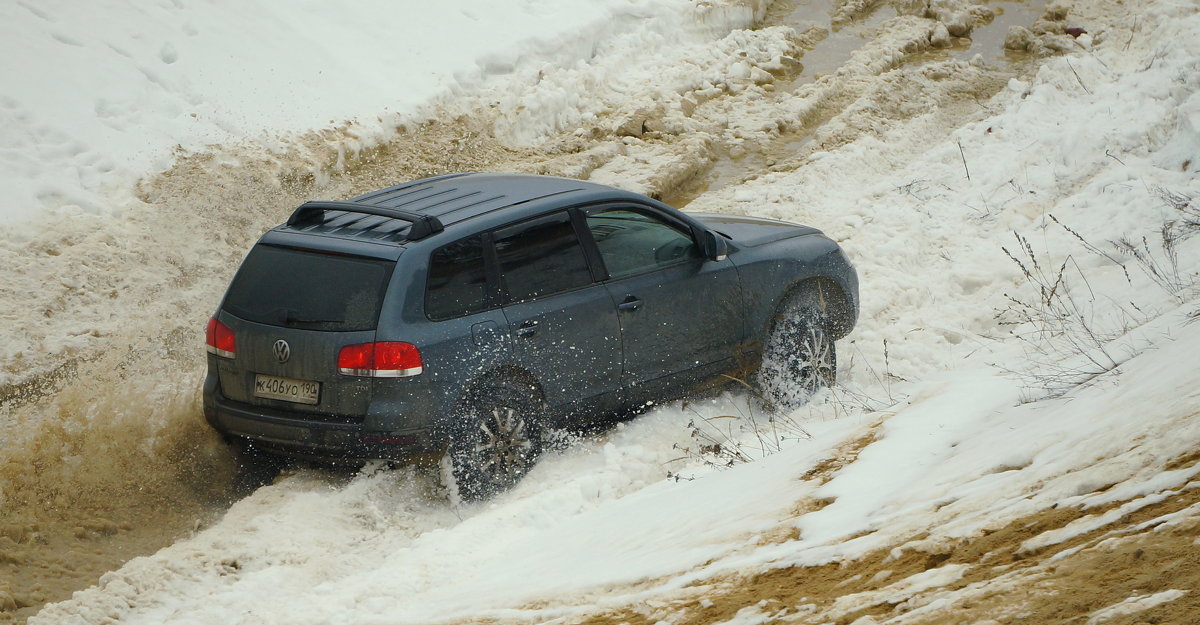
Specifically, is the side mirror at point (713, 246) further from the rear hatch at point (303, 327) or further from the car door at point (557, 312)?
the rear hatch at point (303, 327)

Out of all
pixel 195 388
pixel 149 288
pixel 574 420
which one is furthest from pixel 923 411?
pixel 149 288

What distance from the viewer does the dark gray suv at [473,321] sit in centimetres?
565

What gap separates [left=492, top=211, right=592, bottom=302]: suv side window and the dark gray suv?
1 centimetres

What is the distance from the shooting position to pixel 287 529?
5.47m

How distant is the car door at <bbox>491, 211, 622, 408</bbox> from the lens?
20.0 feet

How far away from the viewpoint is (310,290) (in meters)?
5.79

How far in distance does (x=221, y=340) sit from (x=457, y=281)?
1340 mm

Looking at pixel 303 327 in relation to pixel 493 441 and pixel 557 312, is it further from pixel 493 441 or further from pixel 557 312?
pixel 557 312

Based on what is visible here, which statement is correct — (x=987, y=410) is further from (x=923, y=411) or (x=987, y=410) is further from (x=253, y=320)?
(x=253, y=320)

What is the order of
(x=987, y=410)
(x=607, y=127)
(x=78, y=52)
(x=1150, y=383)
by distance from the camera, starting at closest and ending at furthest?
1. (x=1150, y=383)
2. (x=987, y=410)
3. (x=78, y=52)
4. (x=607, y=127)

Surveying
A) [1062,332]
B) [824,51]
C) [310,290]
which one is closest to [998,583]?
[1062,332]

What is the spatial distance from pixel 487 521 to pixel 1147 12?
15619 millimetres

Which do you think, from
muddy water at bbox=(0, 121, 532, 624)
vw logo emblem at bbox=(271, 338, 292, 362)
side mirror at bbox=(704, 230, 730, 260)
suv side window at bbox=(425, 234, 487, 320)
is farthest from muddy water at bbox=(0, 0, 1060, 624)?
side mirror at bbox=(704, 230, 730, 260)

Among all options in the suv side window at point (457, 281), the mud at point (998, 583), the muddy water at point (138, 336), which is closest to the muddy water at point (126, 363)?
the muddy water at point (138, 336)
